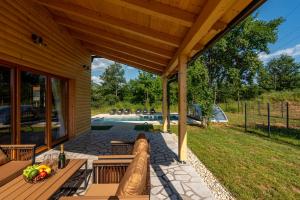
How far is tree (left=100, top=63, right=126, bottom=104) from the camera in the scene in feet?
108

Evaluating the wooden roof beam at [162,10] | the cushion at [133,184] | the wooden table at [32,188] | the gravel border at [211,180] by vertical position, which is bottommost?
the gravel border at [211,180]

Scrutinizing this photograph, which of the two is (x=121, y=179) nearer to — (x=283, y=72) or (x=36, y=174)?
(x=36, y=174)

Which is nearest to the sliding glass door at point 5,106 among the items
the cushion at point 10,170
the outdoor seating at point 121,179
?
the cushion at point 10,170

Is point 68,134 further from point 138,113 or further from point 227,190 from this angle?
point 138,113

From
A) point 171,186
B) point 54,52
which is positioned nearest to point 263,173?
point 171,186

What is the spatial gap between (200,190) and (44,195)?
226cm

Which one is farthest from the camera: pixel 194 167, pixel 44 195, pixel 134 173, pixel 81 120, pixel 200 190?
pixel 81 120

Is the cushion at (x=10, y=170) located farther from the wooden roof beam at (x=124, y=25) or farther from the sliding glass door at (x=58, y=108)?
the sliding glass door at (x=58, y=108)

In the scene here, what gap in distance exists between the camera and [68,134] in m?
7.84

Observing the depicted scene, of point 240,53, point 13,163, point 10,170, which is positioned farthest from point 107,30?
point 240,53

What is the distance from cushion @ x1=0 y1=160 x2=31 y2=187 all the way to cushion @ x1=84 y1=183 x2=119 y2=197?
98 centimetres

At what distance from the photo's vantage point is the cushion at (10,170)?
8.72ft

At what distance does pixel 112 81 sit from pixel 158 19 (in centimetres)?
3401

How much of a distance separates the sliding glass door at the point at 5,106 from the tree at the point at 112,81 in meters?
26.1
